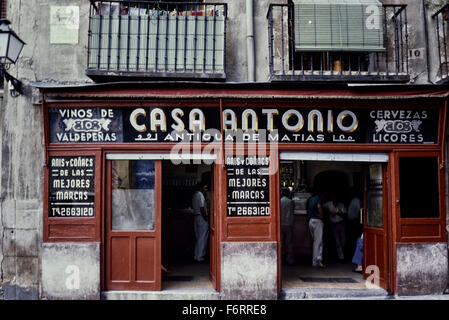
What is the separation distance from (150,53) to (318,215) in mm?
5601

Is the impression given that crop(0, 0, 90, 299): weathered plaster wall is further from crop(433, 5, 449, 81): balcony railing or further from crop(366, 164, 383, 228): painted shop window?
crop(433, 5, 449, 81): balcony railing

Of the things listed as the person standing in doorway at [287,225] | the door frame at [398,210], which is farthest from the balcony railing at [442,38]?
the person standing in doorway at [287,225]

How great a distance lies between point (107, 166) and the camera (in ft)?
28.0

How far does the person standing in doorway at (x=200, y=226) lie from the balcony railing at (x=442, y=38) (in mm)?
5986

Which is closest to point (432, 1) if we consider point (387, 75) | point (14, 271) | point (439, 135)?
point (387, 75)

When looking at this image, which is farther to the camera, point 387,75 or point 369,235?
point 369,235

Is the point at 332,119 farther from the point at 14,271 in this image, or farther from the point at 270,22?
the point at 14,271

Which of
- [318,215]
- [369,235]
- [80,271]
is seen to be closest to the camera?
[80,271]

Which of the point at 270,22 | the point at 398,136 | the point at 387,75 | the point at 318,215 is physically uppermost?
the point at 270,22

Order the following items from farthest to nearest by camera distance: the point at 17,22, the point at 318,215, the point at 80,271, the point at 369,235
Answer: the point at 318,215, the point at 369,235, the point at 17,22, the point at 80,271

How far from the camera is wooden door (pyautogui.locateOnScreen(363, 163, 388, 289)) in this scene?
28.9 ft

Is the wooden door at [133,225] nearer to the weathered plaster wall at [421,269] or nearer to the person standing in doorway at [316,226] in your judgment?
the person standing in doorway at [316,226]

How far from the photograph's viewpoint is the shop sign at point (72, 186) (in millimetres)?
8375

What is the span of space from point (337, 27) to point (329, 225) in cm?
567
